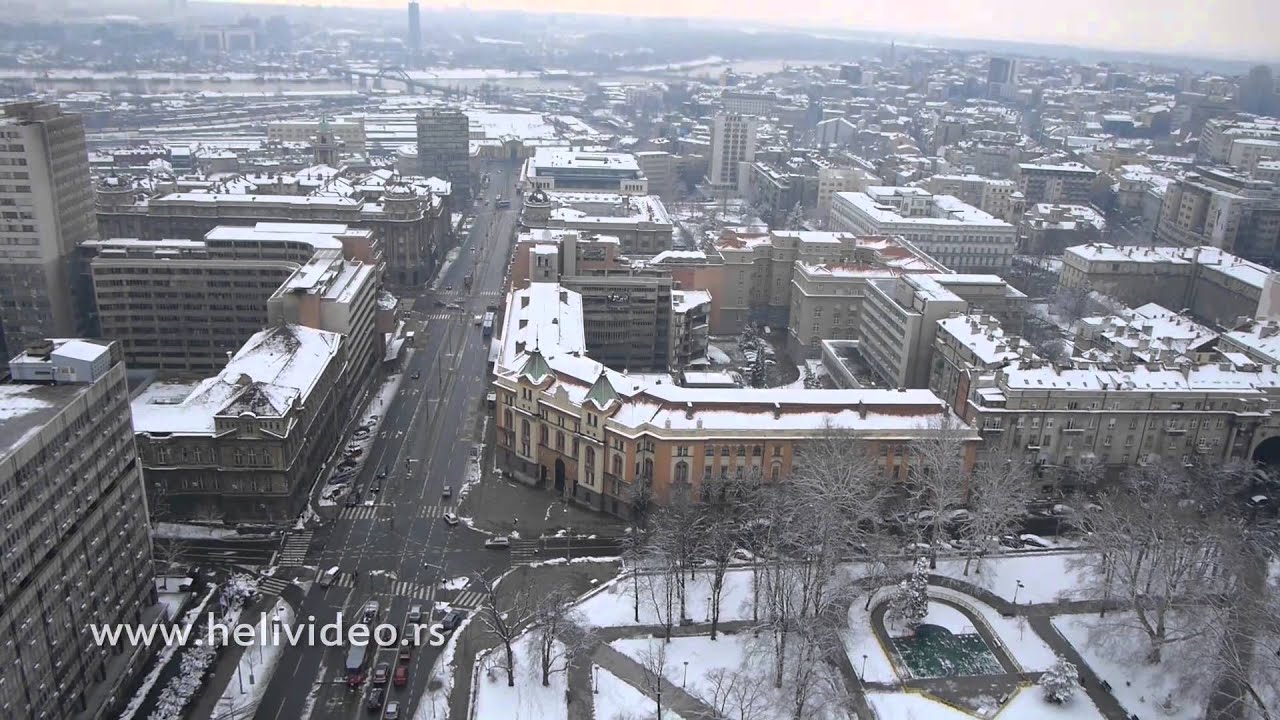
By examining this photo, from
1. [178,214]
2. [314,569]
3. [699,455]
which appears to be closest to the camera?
[314,569]

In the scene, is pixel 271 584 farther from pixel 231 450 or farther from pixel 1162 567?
pixel 1162 567

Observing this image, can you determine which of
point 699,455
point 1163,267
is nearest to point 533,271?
point 699,455

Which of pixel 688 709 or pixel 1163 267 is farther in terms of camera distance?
pixel 1163 267

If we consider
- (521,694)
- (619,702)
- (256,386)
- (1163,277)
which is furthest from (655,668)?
(1163,277)

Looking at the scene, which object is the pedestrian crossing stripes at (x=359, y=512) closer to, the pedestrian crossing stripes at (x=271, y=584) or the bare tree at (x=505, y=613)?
the pedestrian crossing stripes at (x=271, y=584)

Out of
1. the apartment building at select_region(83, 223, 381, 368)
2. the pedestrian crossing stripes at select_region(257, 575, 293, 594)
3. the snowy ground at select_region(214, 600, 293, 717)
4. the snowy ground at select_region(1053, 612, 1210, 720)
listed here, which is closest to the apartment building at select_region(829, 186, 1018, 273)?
the apartment building at select_region(83, 223, 381, 368)

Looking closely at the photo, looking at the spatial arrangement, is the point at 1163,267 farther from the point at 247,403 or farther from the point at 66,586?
the point at 66,586
